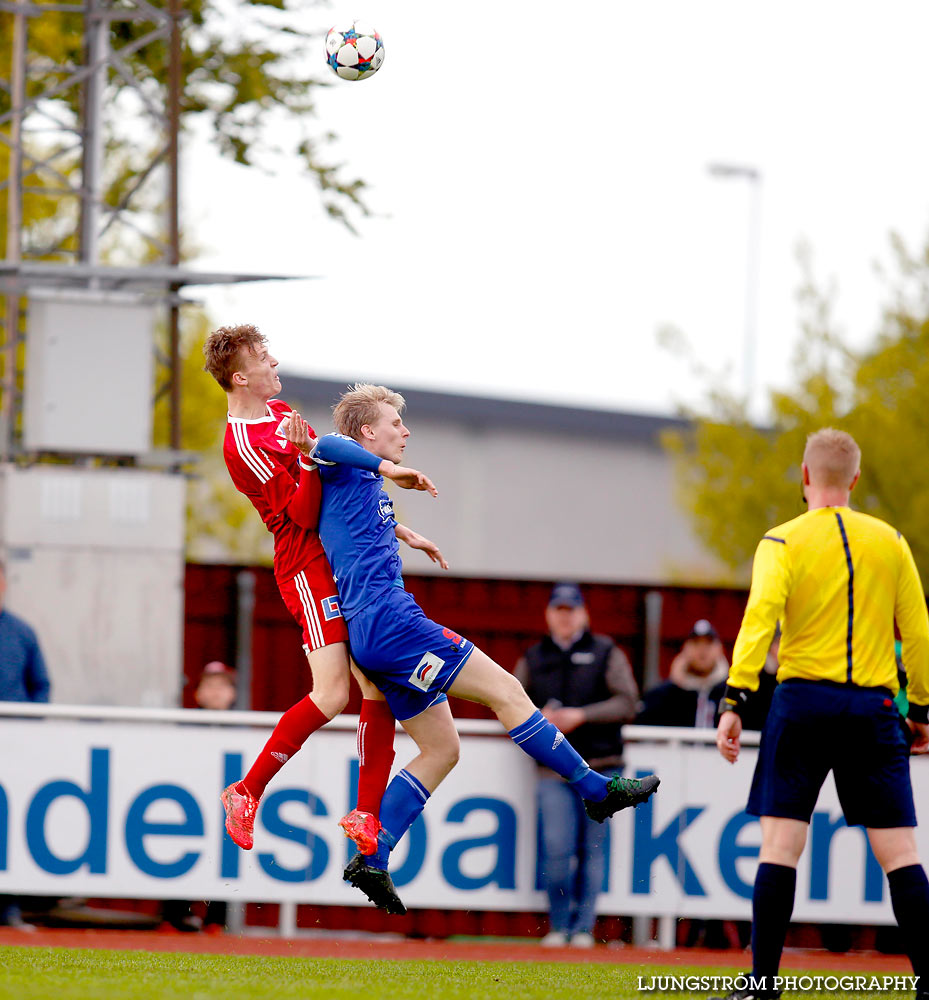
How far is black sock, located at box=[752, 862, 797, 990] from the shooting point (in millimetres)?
6629

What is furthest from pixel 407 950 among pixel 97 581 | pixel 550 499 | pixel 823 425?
pixel 550 499

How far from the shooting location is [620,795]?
23.4ft

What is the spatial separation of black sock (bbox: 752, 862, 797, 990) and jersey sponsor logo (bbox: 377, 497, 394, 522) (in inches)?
84.0

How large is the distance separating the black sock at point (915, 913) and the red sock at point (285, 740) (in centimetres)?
248

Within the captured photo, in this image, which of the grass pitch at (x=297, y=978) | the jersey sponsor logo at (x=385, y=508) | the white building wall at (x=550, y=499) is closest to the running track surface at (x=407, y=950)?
the grass pitch at (x=297, y=978)

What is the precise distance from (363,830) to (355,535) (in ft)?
4.09

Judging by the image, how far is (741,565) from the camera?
26719 millimetres

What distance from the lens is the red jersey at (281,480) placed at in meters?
7.20


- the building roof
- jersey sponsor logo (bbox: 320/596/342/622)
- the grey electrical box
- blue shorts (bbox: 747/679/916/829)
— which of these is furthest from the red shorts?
the building roof

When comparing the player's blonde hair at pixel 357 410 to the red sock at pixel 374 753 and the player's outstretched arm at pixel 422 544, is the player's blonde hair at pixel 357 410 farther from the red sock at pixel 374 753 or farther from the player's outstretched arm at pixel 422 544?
the red sock at pixel 374 753

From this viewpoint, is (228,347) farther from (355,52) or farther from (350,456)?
(355,52)

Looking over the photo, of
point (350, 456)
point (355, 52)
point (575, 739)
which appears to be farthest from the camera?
point (575, 739)

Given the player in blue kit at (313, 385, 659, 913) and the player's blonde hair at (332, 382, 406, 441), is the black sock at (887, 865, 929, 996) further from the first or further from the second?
the player's blonde hair at (332, 382, 406, 441)

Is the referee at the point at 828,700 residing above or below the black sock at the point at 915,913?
above
